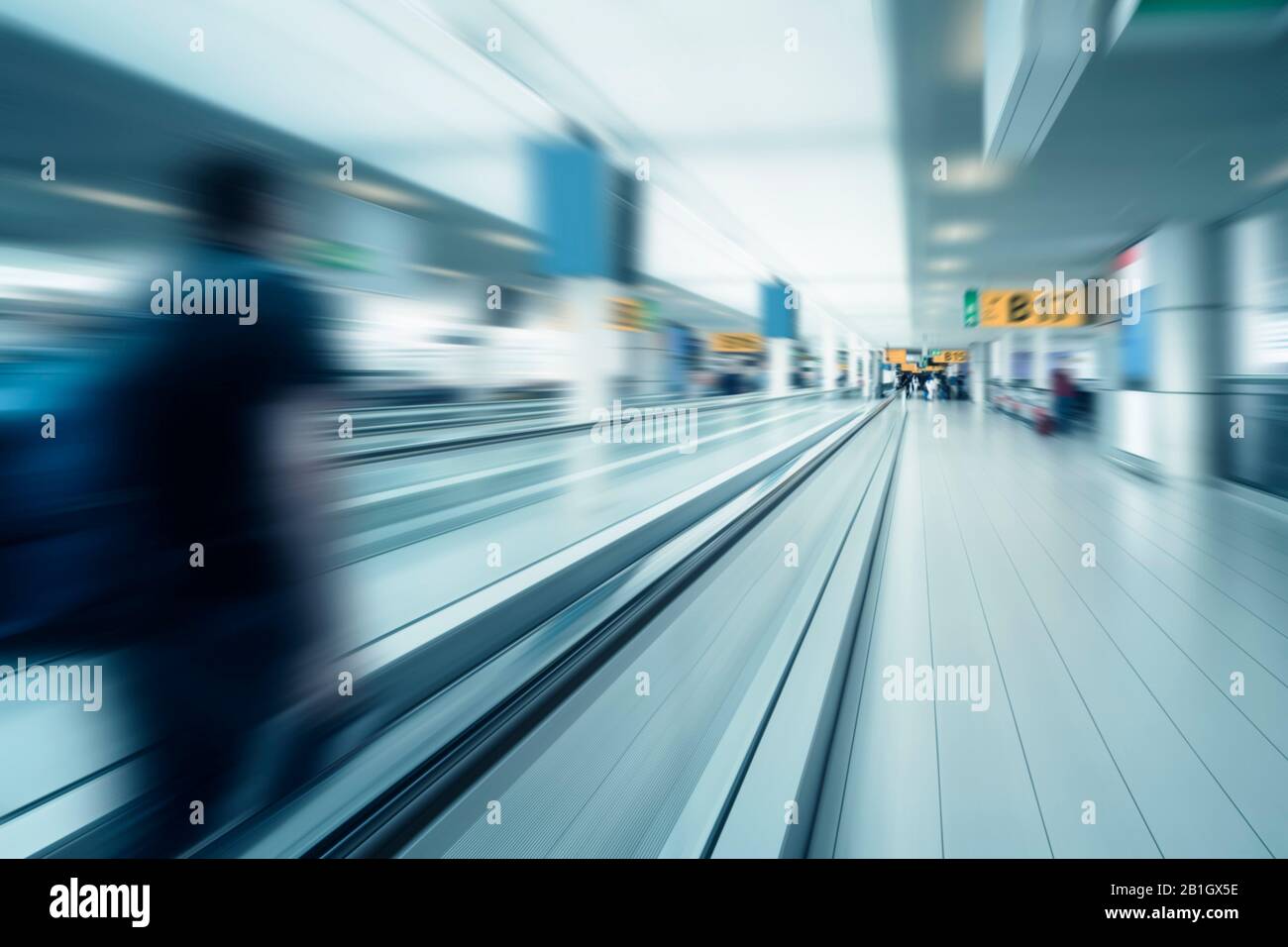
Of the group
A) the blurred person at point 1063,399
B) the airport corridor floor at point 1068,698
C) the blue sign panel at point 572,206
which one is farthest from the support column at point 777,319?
the airport corridor floor at point 1068,698

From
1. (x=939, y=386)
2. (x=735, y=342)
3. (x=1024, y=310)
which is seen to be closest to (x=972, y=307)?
(x=1024, y=310)

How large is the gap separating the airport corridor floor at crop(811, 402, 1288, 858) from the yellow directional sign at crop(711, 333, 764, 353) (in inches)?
604

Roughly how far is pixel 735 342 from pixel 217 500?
18948 mm

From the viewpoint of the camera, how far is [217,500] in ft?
6.09

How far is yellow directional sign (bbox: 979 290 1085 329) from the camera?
1267 centimetres

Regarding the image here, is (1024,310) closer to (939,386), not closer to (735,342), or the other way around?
(735,342)

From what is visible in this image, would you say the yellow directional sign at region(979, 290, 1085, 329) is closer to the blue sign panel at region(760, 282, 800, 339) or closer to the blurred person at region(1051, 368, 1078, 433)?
the blurred person at region(1051, 368, 1078, 433)

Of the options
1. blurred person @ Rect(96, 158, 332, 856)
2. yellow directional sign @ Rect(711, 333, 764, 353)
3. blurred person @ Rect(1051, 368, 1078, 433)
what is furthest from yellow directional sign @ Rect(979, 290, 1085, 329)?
blurred person @ Rect(96, 158, 332, 856)

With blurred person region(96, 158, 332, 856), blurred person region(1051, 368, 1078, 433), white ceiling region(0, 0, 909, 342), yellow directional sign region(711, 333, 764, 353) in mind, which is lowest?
blurred person region(96, 158, 332, 856)

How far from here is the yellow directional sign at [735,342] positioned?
64.4 feet

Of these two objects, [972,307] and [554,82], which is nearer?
[554,82]

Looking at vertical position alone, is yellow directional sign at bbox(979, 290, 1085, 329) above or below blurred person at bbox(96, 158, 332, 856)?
above

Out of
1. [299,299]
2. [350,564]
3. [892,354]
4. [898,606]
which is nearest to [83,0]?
[350,564]

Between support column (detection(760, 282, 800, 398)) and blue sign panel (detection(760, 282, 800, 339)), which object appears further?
support column (detection(760, 282, 800, 398))
